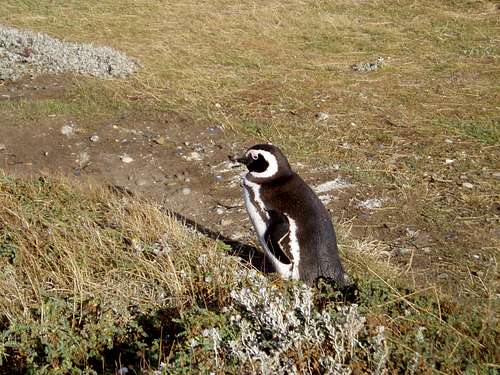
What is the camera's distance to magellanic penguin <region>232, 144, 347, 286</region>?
3.82m

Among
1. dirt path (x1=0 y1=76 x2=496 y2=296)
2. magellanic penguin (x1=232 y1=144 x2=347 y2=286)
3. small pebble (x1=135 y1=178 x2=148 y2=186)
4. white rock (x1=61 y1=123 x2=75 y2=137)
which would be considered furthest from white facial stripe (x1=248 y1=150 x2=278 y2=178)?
white rock (x1=61 y1=123 x2=75 y2=137)

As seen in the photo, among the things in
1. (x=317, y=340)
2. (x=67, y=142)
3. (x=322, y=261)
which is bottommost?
(x=67, y=142)

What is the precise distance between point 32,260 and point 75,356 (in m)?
1.04

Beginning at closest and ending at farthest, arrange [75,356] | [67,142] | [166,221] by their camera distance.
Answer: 1. [75,356]
2. [166,221]
3. [67,142]

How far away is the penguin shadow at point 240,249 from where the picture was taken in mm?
4316

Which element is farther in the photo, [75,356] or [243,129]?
[243,129]

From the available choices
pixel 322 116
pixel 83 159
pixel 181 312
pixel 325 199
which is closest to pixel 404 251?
pixel 325 199

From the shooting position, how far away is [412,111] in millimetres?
7000

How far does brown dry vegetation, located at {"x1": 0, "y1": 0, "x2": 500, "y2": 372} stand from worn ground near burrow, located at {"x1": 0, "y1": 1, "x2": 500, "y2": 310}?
2 centimetres

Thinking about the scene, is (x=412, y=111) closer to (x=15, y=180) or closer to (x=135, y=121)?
(x=135, y=121)

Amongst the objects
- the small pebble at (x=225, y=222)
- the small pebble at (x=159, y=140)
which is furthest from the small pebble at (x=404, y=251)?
the small pebble at (x=159, y=140)

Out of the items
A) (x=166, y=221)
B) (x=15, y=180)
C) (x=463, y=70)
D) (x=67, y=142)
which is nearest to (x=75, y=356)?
(x=166, y=221)

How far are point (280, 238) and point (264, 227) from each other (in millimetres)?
233

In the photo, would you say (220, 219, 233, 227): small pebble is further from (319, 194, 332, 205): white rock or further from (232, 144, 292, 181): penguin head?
(232, 144, 292, 181): penguin head
